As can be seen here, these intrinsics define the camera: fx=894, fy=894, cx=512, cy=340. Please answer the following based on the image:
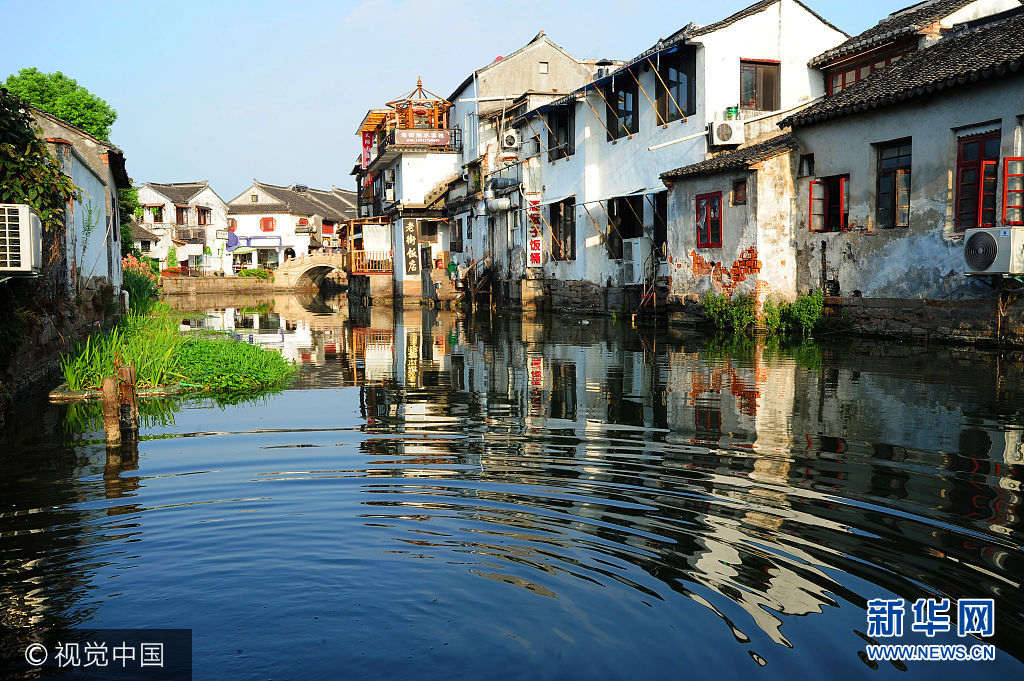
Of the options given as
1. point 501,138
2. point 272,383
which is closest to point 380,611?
point 272,383

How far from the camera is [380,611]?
16.3 feet

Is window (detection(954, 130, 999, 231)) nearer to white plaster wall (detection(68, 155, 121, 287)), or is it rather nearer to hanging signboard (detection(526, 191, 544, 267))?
white plaster wall (detection(68, 155, 121, 287))

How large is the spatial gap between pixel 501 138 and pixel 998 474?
29.6 metres

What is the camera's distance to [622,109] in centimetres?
2827

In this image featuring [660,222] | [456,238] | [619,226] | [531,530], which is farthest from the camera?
[456,238]

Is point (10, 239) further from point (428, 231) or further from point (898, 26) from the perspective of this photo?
point (428, 231)

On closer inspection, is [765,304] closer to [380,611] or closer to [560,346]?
[560,346]

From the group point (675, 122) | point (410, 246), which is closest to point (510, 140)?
point (675, 122)

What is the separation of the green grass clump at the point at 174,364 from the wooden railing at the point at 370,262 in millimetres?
32646

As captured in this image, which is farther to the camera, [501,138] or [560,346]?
[501,138]

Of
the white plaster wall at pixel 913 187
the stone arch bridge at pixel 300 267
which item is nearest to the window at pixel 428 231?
the stone arch bridge at pixel 300 267

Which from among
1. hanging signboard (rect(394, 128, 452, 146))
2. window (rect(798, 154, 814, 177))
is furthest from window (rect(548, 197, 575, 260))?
hanging signboard (rect(394, 128, 452, 146))

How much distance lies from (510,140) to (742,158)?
14.5 metres

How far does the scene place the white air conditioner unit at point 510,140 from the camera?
34531 millimetres
